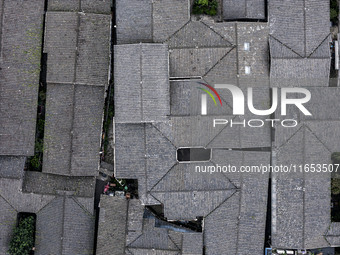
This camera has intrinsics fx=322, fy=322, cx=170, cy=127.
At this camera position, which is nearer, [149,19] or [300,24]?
[300,24]

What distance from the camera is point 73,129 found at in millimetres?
19469

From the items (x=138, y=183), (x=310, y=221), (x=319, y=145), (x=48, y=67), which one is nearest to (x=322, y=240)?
(x=310, y=221)

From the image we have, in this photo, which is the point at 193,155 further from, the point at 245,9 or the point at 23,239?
the point at 23,239

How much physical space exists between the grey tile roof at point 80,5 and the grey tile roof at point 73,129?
4.75 m

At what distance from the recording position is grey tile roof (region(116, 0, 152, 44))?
19.4m

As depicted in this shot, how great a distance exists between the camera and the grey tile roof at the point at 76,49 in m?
19.4

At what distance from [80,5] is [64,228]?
44.6 feet

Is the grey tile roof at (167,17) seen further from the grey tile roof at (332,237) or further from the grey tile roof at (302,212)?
the grey tile roof at (332,237)

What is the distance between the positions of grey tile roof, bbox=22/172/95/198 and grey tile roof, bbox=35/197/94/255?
1.91ft

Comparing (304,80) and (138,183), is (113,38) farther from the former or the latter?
(304,80)

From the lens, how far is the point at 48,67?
1973 centimetres

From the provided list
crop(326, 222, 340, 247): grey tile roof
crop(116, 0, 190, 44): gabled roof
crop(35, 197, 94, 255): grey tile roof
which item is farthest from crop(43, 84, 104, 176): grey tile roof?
crop(326, 222, 340, 247): grey tile roof

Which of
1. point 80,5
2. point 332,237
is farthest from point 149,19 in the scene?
point 332,237

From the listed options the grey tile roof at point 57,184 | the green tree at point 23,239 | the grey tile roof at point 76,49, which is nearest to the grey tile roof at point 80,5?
the grey tile roof at point 76,49
